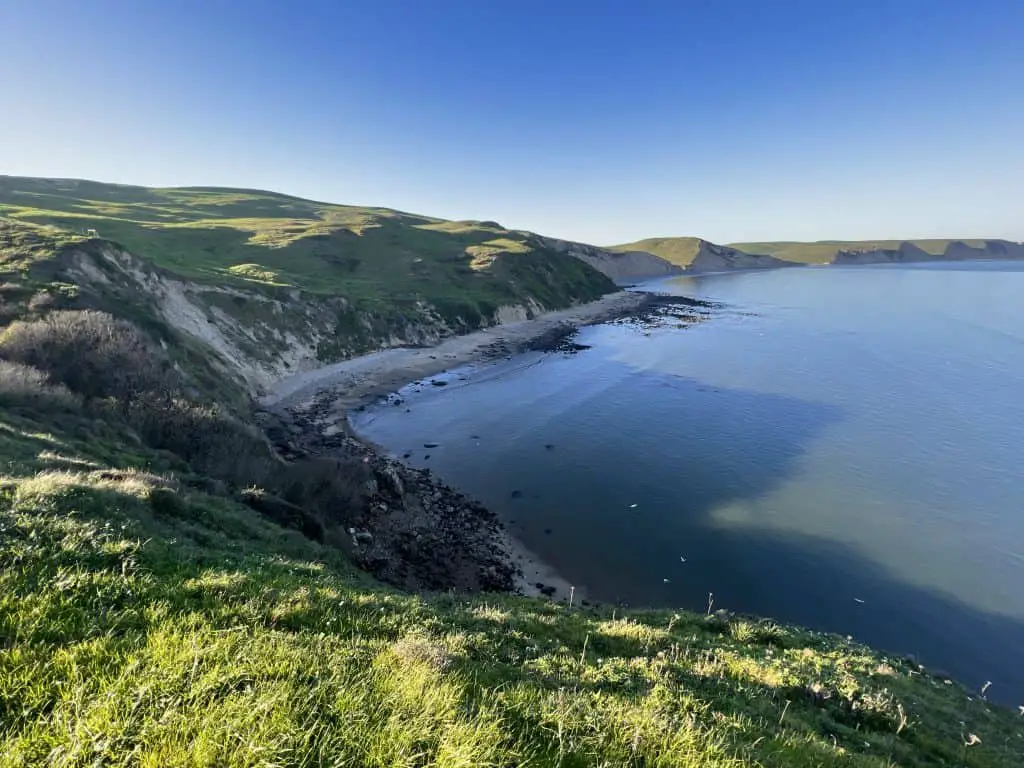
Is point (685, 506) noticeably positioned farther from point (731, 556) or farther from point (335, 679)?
point (335, 679)

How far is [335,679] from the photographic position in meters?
5.26

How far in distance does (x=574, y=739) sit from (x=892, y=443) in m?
51.0

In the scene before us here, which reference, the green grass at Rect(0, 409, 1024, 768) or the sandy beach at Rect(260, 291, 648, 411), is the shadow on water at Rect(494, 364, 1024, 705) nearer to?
the green grass at Rect(0, 409, 1024, 768)

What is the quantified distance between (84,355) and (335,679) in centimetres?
3226

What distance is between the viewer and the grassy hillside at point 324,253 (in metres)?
85.8

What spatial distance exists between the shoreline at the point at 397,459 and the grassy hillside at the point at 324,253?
17.1 metres

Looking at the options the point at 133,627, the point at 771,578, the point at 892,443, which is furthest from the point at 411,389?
the point at 133,627

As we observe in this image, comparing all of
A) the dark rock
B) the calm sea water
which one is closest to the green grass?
the dark rock

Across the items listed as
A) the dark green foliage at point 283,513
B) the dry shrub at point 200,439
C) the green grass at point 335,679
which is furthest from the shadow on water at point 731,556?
the dry shrub at point 200,439

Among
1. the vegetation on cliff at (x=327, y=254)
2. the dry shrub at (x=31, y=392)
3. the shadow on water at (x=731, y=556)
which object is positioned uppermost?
the vegetation on cliff at (x=327, y=254)

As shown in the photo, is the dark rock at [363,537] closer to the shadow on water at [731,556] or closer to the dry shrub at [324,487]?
the dry shrub at [324,487]

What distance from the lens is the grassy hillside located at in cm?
8575

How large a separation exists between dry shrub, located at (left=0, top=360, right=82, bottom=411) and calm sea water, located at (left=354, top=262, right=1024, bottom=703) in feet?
76.2

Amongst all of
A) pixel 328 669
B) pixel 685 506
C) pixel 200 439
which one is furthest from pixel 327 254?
pixel 328 669
